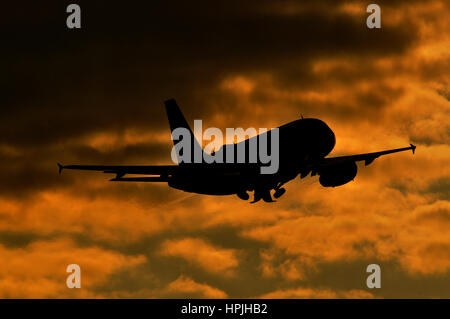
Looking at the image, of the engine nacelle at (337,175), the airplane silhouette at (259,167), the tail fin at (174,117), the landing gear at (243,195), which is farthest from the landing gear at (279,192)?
the tail fin at (174,117)

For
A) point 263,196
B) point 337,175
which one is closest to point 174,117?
point 337,175

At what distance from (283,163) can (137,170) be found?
15.7 metres

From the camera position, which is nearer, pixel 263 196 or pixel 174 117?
pixel 263 196

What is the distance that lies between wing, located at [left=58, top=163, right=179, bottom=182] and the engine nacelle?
22.2 m

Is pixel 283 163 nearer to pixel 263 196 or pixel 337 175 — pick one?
pixel 263 196

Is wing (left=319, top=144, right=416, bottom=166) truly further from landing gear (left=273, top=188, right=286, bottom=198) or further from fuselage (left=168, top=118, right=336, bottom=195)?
landing gear (left=273, top=188, right=286, bottom=198)

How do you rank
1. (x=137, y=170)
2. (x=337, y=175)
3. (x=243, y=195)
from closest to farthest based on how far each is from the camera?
(x=137, y=170)
(x=243, y=195)
(x=337, y=175)

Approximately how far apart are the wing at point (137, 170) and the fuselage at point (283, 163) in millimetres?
1919

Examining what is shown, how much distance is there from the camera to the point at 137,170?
6681 centimetres
